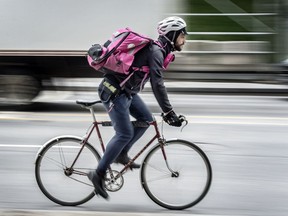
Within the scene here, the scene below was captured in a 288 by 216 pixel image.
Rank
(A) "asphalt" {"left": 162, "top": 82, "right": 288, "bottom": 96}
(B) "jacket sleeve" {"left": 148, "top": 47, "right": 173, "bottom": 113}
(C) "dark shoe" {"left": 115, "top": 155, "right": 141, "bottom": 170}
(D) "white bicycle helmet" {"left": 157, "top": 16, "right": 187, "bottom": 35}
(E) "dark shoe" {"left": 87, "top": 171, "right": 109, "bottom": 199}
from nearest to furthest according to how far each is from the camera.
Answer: (B) "jacket sleeve" {"left": 148, "top": 47, "right": 173, "bottom": 113} → (D) "white bicycle helmet" {"left": 157, "top": 16, "right": 187, "bottom": 35} → (E) "dark shoe" {"left": 87, "top": 171, "right": 109, "bottom": 199} → (C) "dark shoe" {"left": 115, "top": 155, "right": 141, "bottom": 170} → (A) "asphalt" {"left": 162, "top": 82, "right": 288, "bottom": 96}

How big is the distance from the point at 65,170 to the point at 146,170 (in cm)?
70

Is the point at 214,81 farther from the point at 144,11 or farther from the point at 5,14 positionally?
the point at 5,14

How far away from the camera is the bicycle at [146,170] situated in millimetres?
6156

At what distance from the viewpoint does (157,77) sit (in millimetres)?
5789

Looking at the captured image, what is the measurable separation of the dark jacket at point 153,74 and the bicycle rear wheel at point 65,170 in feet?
2.13

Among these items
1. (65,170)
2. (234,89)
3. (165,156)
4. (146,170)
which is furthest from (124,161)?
(234,89)

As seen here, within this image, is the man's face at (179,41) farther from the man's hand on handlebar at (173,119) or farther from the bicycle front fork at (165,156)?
the bicycle front fork at (165,156)

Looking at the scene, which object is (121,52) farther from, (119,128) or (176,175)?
(176,175)

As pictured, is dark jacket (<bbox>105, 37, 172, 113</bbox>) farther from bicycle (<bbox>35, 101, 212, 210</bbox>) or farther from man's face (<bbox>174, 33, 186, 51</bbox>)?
bicycle (<bbox>35, 101, 212, 210</bbox>)

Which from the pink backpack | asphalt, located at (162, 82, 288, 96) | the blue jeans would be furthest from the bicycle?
asphalt, located at (162, 82, 288, 96)

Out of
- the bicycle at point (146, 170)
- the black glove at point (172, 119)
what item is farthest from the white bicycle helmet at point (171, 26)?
the bicycle at point (146, 170)

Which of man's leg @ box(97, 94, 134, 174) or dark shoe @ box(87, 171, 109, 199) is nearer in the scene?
man's leg @ box(97, 94, 134, 174)

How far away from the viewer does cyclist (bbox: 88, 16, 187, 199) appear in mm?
5824

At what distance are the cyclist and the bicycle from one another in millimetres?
111
